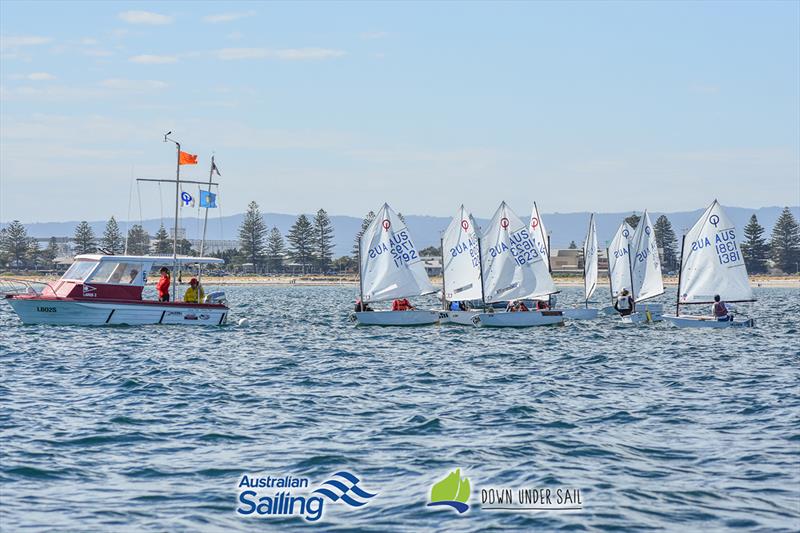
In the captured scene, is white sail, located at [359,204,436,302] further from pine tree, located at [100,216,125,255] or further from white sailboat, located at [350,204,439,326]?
pine tree, located at [100,216,125,255]

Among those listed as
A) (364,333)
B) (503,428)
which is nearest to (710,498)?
(503,428)

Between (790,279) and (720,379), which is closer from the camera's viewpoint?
(720,379)

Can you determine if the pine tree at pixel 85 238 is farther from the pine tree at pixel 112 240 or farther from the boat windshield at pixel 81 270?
the boat windshield at pixel 81 270

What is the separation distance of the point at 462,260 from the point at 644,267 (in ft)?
55.5

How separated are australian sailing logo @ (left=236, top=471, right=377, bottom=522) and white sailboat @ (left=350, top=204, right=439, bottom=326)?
3575 cm

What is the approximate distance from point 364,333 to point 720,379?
2243 centimetres

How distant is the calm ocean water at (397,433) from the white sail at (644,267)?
2712 centimetres

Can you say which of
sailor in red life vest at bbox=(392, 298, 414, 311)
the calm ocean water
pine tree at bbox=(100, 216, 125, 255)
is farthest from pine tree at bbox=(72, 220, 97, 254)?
the calm ocean water

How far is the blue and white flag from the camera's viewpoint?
52125 mm

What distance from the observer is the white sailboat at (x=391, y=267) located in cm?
5225

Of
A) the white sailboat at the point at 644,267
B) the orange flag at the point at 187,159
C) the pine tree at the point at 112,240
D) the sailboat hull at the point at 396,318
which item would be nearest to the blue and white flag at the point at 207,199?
the orange flag at the point at 187,159

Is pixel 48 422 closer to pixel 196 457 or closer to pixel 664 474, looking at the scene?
pixel 196 457

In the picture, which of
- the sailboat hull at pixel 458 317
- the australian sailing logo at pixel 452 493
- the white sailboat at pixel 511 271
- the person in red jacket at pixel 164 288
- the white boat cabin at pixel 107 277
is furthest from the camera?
the sailboat hull at pixel 458 317

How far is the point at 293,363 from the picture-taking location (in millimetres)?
34188
